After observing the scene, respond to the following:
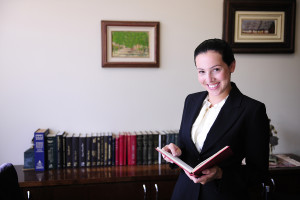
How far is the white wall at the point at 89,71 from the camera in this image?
210cm

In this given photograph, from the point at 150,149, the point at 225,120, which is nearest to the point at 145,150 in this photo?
the point at 150,149

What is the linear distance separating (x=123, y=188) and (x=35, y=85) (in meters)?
1.14

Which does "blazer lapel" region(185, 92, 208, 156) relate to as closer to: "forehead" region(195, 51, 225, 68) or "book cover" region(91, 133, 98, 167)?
"forehead" region(195, 51, 225, 68)

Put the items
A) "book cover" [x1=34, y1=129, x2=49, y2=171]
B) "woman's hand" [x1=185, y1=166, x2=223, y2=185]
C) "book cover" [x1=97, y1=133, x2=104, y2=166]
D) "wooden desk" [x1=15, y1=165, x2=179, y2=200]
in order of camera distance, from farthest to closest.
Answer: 1. "book cover" [x1=97, y1=133, x2=104, y2=166]
2. "book cover" [x1=34, y1=129, x2=49, y2=171]
3. "wooden desk" [x1=15, y1=165, x2=179, y2=200]
4. "woman's hand" [x1=185, y1=166, x2=223, y2=185]

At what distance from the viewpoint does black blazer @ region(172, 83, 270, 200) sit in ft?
3.60

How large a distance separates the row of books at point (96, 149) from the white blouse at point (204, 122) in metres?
0.81

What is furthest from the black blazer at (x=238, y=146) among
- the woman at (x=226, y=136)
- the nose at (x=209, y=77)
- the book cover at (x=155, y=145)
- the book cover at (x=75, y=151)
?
the book cover at (x=75, y=151)

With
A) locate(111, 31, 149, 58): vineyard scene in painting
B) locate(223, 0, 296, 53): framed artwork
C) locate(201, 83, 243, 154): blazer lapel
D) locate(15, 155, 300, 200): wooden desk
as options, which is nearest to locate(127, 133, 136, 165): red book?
locate(15, 155, 300, 200): wooden desk

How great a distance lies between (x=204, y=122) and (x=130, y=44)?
1185mm

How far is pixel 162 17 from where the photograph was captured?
2232mm

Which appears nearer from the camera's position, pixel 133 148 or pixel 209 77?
pixel 209 77

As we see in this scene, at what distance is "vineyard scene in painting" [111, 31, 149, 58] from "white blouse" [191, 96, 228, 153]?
3.45 ft

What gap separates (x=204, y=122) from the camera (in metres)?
1.30

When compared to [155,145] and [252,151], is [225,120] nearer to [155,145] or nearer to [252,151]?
[252,151]
